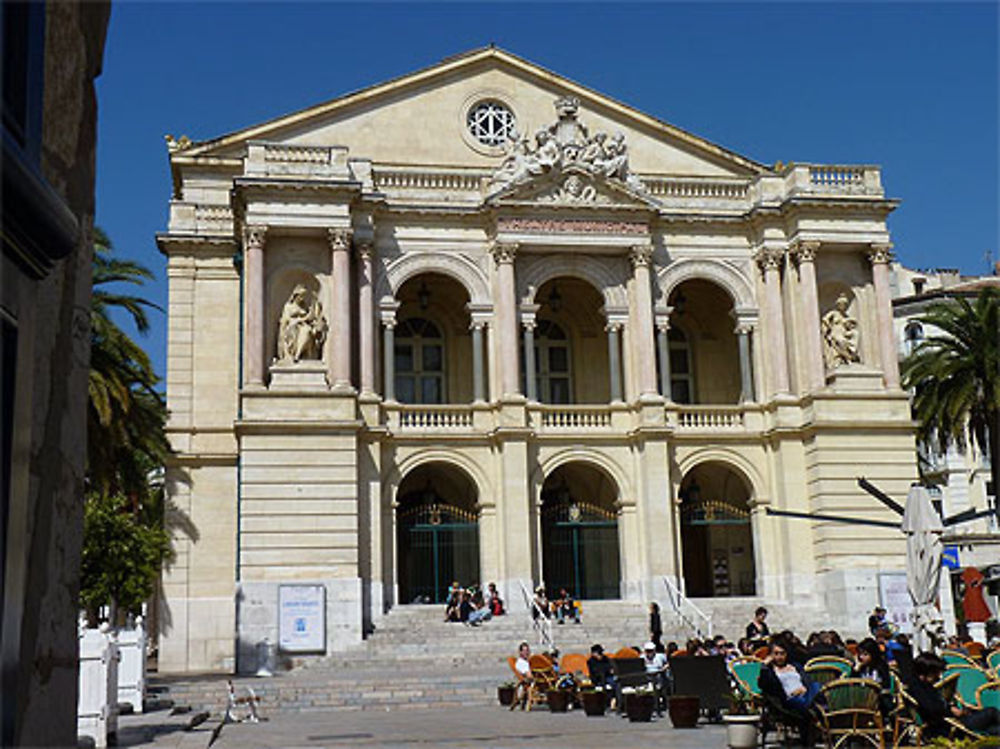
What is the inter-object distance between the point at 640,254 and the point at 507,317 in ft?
15.1

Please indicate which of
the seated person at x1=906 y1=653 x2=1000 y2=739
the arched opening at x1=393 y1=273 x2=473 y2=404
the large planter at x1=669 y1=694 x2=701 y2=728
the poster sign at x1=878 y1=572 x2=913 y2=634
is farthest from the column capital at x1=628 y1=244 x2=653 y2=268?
the seated person at x1=906 y1=653 x2=1000 y2=739

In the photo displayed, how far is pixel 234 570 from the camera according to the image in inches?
1420

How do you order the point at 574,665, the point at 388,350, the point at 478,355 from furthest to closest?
1. the point at 478,355
2. the point at 388,350
3. the point at 574,665

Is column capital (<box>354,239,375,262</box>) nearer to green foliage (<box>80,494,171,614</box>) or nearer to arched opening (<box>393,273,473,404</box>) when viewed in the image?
arched opening (<box>393,273,473,404</box>)

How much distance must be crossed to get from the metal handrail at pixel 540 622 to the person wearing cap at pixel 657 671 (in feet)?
27.4

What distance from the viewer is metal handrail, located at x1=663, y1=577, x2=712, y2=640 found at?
3203 centimetres

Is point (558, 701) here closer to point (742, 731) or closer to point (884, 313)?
point (742, 731)

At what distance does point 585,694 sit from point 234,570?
59.7ft

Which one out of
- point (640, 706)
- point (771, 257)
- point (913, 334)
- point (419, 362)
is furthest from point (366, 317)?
point (913, 334)

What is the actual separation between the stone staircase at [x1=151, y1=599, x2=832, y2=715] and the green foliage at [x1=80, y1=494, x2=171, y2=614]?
11.3 ft

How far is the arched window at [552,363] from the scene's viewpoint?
39781 millimetres

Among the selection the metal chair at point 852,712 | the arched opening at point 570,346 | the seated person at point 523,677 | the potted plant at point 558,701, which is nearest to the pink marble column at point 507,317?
the arched opening at point 570,346

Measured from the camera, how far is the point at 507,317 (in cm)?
3538

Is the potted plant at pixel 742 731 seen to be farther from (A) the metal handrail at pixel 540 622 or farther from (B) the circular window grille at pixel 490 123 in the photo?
(B) the circular window grille at pixel 490 123
